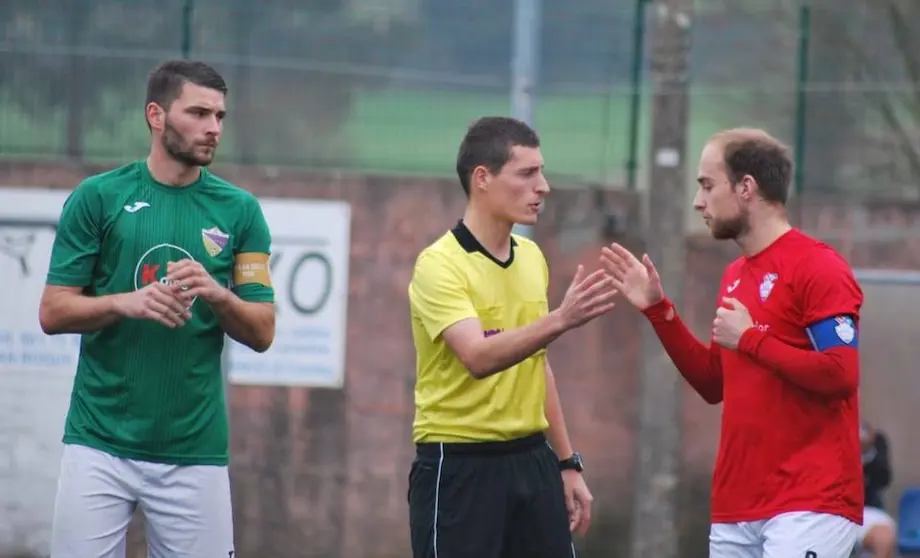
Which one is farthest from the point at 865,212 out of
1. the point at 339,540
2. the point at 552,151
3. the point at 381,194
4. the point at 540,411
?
the point at 540,411

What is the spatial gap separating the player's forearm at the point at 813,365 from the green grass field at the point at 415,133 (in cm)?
629

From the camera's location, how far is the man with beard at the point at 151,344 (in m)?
5.52

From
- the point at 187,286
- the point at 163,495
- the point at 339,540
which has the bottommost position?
the point at 339,540

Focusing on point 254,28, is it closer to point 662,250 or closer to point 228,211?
point 662,250

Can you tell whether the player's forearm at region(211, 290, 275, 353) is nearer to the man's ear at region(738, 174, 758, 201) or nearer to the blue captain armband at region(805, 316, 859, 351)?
the man's ear at region(738, 174, 758, 201)

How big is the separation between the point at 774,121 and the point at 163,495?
24.1 feet

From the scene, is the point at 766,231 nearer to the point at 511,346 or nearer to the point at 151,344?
the point at 511,346

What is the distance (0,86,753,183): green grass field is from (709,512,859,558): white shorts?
20.4 ft

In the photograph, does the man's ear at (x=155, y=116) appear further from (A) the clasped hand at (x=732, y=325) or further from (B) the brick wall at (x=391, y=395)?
(B) the brick wall at (x=391, y=395)

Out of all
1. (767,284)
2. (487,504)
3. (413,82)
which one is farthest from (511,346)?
(413,82)

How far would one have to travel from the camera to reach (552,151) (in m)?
11.8

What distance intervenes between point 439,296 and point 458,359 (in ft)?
0.76

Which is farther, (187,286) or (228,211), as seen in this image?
(228,211)

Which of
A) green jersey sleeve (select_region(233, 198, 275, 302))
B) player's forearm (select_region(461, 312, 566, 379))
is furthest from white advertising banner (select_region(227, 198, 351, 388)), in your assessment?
player's forearm (select_region(461, 312, 566, 379))
